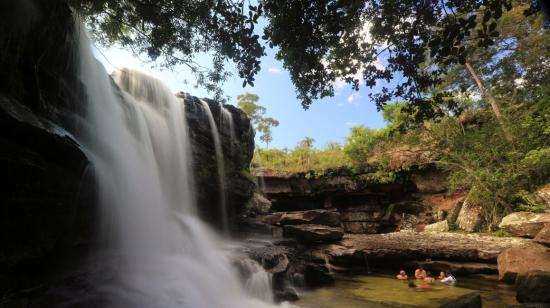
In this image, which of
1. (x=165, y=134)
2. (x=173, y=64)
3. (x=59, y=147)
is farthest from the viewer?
(x=165, y=134)

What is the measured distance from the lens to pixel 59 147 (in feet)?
16.1

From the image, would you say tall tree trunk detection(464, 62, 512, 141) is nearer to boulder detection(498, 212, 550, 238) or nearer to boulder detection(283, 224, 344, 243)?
boulder detection(498, 212, 550, 238)

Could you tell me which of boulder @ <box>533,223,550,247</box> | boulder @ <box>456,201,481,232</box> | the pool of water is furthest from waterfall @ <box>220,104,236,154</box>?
boulder @ <box>533,223,550,247</box>

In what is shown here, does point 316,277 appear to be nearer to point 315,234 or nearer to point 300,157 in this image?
point 315,234

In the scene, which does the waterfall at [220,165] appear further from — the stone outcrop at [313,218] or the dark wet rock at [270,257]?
the dark wet rock at [270,257]

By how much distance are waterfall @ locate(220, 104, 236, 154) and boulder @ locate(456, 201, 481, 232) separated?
10.6 metres

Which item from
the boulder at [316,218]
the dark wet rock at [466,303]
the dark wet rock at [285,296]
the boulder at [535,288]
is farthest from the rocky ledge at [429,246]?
the dark wet rock at [466,303]

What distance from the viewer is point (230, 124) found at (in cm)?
1440

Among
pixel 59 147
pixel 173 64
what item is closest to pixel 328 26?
pixel 173 64

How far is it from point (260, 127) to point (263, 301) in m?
29.6

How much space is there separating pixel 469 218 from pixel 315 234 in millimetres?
6925

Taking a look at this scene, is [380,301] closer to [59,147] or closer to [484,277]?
[484,277]

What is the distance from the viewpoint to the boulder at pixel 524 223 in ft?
Answer: 31.8

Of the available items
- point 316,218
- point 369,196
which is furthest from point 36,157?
point 369,196
